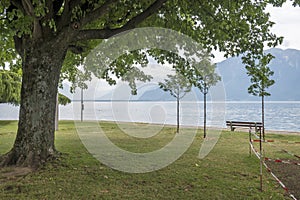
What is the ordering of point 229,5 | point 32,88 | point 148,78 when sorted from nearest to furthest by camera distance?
point 32,88
point 229,5
point 148,78

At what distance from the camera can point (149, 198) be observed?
186 inches

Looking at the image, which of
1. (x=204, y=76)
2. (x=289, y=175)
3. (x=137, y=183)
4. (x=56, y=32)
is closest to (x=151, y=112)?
(x=204, y=76)

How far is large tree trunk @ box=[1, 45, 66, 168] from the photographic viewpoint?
239 inches

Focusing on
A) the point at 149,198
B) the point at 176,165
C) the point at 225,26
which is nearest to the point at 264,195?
the point at 149,198

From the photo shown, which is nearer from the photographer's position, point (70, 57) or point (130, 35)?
point (130, 35)

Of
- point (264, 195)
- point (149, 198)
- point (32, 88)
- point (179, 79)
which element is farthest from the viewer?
point (179, 79)

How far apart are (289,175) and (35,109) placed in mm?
5956

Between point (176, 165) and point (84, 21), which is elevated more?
point (84, 21)

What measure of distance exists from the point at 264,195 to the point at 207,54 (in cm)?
476

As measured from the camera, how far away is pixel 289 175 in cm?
680

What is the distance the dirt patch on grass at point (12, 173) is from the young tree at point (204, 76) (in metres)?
6.56

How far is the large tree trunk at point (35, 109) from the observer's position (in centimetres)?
606

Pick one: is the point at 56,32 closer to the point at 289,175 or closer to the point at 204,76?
the point at 289,175

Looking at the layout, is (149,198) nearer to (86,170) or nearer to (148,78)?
(86,170)
